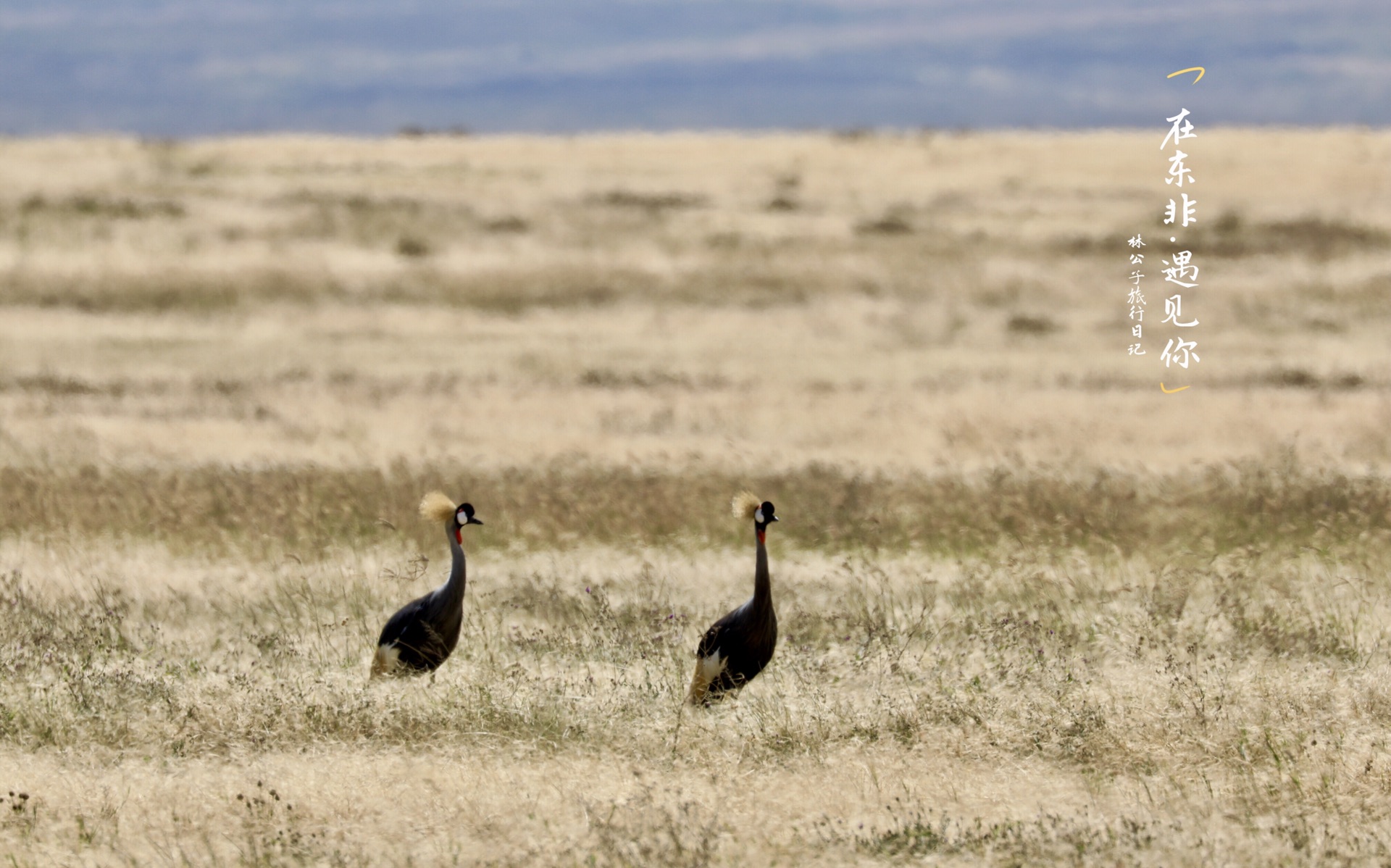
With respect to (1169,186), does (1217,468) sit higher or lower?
lower

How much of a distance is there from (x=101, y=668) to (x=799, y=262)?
34.7 meters

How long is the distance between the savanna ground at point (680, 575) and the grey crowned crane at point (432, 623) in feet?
0.97

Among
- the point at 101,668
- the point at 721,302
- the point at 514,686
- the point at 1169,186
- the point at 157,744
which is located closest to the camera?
the point at 157,744

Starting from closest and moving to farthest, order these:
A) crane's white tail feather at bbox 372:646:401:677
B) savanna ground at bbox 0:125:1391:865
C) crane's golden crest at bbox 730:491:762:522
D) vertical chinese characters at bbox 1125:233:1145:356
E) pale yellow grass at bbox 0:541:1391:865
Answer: pale yellow grass at bbox 0:541:1391:865 → savanna ground at bbox 0:125:1391:865 → crane's golden crest at bbox 730:491:762:522 → crane's white tail feather at bbox 372:646:401:677 → vertical chinese characters at bbox 1125:233:1145:356

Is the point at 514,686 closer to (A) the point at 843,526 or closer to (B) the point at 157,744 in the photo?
(B) the point at 157,744

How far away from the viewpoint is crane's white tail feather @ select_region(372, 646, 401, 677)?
10.1 metres

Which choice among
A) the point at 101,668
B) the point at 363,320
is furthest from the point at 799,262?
the point at 101,668

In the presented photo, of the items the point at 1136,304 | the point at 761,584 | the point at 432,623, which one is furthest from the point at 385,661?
the point at 1136,304

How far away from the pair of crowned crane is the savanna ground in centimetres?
28

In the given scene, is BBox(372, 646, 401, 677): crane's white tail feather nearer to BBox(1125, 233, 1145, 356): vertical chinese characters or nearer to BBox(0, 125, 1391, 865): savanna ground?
BBox(0, 125, 1391, 865): savanna ground

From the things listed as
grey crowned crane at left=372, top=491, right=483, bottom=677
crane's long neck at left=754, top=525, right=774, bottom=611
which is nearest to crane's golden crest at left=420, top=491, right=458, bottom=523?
grey crowned crane at left=372, top=491, right=483, bottom=677

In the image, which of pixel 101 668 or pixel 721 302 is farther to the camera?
pixel 721 302

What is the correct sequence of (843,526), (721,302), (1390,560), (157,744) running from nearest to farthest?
(157,744) → (1390,560) → (843,526) → (721,302)

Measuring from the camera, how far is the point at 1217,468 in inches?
698
